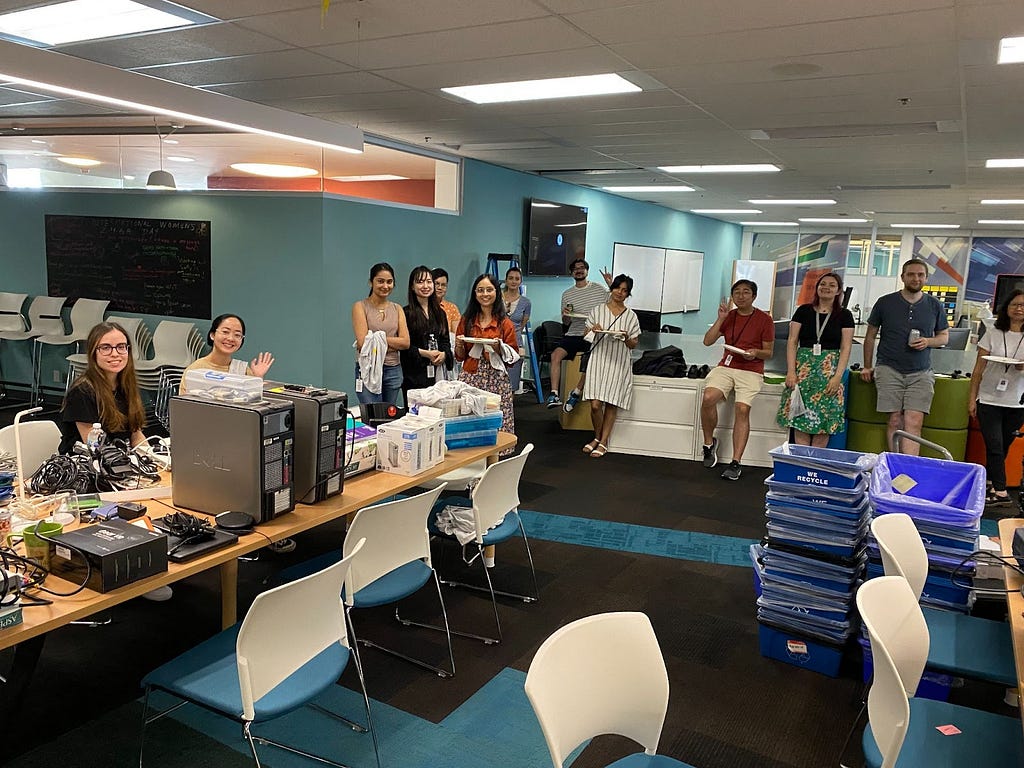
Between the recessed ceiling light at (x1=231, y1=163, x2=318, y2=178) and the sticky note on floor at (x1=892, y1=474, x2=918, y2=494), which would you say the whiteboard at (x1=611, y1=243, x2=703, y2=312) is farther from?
the sticky note on floor at (x1=892, y1=474, x2=918, y2=494)

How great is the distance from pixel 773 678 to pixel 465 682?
1.30 m

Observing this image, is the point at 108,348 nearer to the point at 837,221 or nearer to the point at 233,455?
the point at 233,455

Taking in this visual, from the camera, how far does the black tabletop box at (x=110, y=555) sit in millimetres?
2045

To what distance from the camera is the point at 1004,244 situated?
46.9 feet

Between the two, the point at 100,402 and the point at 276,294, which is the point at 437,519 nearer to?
the point at 100,402

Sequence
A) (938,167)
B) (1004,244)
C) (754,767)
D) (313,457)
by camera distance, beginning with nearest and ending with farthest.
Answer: (754,767), (313,457), (938,167), (1004,244)

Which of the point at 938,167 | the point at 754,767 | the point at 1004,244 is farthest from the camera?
the point at 1004,244

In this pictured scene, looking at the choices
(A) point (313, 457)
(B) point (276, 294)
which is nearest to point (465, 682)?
(A) point (313, 457)

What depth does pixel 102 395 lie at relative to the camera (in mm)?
3371

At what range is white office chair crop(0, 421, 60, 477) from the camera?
3188 millimetres

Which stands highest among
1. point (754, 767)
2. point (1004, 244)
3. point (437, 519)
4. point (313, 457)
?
point (1004, 244)

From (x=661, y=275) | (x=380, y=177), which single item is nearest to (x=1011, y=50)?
(x=380, y=177)

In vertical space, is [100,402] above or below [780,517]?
above

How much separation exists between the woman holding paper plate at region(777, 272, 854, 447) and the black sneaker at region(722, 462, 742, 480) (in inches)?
20.9
